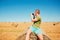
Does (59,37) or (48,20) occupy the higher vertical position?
(48,20)

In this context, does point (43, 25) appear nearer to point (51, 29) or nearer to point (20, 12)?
point (51, 29)

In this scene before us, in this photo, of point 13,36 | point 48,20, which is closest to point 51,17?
point 48,20

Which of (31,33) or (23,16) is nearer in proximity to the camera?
(31,33)

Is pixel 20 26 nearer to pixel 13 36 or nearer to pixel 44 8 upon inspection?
pixel 13 36

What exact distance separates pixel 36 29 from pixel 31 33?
208 millimetres

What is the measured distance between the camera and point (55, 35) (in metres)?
5.92

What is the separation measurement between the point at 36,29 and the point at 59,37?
1.80 metres

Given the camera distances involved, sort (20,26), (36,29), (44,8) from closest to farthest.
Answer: (36,29) → (44,8) → (20,26)

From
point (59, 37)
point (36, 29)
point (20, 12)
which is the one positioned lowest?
point (59, 37)

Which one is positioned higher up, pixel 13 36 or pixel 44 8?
pixel 44 8

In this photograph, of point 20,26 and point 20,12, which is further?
point 20,26

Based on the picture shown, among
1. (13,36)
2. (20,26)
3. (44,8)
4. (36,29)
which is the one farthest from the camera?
(20,26)

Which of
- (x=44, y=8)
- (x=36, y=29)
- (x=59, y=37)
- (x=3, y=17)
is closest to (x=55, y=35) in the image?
(x=59, y=37)

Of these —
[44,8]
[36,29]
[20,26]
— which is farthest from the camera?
[20,26]
